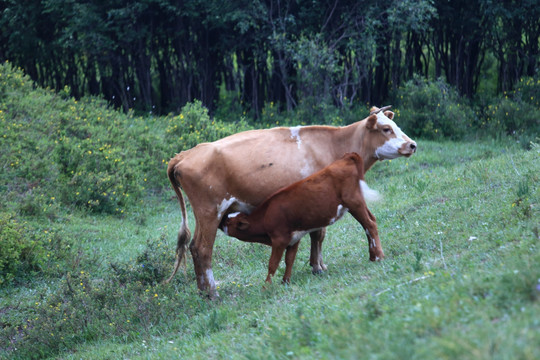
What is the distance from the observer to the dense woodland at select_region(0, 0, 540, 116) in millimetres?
20906

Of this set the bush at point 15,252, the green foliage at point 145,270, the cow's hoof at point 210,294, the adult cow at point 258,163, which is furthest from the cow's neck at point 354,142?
the bush at point 15,252

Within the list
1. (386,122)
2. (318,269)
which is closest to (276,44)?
(386,122)

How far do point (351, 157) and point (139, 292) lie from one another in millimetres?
3436

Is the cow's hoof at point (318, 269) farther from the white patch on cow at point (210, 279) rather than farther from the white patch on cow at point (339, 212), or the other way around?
the white patch on cow at point (210, 279)

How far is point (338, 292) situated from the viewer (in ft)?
20.7

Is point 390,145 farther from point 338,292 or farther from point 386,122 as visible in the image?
point 338,292

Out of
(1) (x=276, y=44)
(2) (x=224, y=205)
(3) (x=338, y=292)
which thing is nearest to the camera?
(3) (x=338, y=292)

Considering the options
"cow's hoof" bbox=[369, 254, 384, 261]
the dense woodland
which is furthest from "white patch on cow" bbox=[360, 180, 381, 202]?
the dense woodland

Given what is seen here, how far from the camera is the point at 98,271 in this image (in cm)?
1038

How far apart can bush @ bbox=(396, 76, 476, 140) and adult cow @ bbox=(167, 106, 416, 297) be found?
1080 cm

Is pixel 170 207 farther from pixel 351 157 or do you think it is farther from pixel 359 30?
pixel 359 30

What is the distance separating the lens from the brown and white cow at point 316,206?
299 inches

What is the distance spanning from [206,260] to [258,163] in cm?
146

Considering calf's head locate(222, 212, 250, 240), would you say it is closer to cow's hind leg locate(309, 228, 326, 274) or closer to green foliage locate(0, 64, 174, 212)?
cow's hind leg locate(309, 228, 326, 274)
